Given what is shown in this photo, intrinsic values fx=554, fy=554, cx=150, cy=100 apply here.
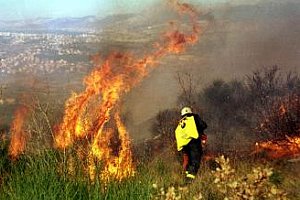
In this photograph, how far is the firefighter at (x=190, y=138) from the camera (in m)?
12.3

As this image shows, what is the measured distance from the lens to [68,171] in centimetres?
845

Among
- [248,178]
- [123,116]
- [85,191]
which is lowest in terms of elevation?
[123,116]

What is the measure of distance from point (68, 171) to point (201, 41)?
2250 cm

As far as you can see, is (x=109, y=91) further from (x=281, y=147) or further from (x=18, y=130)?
(x=281, y=147)

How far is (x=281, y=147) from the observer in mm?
18562

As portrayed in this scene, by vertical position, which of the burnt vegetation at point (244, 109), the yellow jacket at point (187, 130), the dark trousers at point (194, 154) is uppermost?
the yellow jacket at point (187, 130)

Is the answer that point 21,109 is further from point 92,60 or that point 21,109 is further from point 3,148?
point 3,148

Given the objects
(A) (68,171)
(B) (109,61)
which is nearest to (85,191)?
(A) (68,171)

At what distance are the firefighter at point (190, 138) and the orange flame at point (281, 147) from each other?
4956 mm

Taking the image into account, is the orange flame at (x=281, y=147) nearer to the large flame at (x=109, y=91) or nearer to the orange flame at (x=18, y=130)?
the large flame at (x=109, y=91)

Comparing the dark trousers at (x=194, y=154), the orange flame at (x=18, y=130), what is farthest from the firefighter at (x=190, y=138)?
the orange flame at (x=18, y=130)

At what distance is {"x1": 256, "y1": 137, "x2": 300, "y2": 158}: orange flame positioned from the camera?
1723cm

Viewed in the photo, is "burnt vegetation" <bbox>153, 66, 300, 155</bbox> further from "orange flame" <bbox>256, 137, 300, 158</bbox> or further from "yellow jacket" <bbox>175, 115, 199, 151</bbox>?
"yellow jacket" <bbox>175, 115, 199, 151</bbox>

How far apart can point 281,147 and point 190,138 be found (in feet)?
23.0
